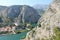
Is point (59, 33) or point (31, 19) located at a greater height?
point (59, 33)

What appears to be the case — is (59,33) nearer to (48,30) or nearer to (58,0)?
(48,30)

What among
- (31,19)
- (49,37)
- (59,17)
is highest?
(59,17)

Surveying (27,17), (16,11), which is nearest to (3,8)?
(16,11)

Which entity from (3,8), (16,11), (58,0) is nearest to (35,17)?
(16,11)

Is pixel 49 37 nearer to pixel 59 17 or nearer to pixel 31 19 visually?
pixel 59 17

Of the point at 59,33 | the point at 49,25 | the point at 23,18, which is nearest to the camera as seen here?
the point at 59,33

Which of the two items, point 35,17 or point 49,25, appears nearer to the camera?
point 49,25

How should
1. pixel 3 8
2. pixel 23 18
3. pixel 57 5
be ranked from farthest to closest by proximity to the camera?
pixel 3 8, pixel 23 18, pixel 57 5
